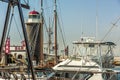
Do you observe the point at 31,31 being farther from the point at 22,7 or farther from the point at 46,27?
the point at 22,7

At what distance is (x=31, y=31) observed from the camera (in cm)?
6794

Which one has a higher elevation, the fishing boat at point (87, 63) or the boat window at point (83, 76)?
the fishing boat at point (87, 63)

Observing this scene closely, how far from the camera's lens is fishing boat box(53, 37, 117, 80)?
96.5ft

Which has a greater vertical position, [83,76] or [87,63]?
[87,63]

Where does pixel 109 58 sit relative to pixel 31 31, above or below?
below

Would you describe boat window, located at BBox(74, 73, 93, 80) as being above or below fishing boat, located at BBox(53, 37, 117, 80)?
below

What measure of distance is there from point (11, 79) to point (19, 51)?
45310mm

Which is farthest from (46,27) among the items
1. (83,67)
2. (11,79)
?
(11,79)

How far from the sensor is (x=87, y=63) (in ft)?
110

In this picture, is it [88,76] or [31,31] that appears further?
[31,31]

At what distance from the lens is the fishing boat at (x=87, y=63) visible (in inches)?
1158

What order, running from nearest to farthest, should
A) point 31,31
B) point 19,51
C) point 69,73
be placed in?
point 69,73 < point 31,31 < point 19,51

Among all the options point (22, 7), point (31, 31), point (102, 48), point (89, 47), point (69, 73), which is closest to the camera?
point (22, 7)

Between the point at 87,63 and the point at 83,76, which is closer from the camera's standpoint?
the point at 83,76
